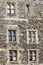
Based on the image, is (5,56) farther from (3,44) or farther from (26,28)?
(26,28)

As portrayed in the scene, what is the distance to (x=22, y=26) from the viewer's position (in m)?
37.5

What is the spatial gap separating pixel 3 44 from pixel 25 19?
3.69 m

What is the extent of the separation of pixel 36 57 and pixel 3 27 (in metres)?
4.79

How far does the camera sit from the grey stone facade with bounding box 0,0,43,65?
3662 cm

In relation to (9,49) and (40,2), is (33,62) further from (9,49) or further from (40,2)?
(40,2)

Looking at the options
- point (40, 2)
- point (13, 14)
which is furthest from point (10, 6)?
point (40, 2)

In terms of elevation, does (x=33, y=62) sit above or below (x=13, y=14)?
below

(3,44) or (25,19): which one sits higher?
(25,19)

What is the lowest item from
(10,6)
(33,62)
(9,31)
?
(33,62)

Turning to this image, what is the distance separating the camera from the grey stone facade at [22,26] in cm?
3662

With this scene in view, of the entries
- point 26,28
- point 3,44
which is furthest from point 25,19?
point 3,44

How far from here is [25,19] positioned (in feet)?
124

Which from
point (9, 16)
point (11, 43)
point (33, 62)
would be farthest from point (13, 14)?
point (33, 62)

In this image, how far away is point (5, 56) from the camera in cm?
3647
